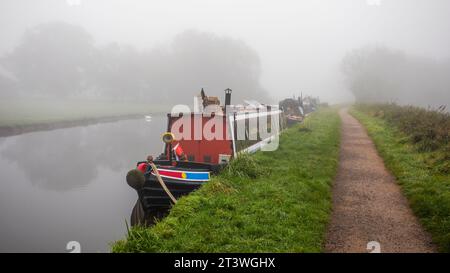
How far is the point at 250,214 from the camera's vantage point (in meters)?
7.33

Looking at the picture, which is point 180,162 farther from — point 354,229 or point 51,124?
point 51,124

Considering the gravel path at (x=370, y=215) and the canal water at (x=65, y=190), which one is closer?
the gravel path at (x=370, y=215)

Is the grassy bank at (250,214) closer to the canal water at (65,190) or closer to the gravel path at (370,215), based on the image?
the gravel path at (370,215)

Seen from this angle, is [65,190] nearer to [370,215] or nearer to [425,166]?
[370,215]

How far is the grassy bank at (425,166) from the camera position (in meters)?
6.81

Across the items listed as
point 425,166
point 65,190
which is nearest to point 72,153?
point 65,190

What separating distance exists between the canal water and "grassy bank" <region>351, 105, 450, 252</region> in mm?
6890

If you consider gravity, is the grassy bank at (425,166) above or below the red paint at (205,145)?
below

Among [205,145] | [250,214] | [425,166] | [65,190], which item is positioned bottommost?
[65,190]

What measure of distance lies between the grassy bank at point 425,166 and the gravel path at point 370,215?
230 mm

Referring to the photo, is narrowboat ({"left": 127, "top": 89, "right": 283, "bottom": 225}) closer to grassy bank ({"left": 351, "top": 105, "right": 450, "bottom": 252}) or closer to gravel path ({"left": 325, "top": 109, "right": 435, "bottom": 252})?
gravel path ({"left": 325, "top": 109, "right": 435, "bottom": 252})

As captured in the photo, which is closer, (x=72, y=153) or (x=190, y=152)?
(x=190, y=152)

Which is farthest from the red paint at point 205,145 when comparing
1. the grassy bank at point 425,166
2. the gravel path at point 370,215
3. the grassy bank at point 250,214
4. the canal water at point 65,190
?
the grassy bank at point 425,166

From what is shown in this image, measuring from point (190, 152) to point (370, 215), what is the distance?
21.5ft
